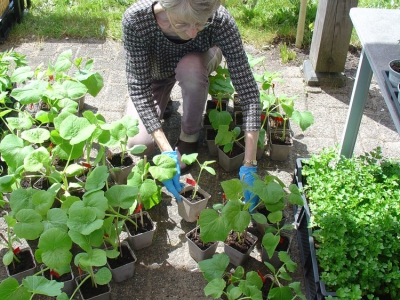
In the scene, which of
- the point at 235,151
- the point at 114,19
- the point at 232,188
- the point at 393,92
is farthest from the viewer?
the point at 114,19

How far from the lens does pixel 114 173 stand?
2748mm

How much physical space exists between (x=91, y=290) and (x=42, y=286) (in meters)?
0.35

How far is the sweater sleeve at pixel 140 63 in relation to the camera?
252cm

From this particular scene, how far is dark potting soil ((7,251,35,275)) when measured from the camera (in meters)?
2.25

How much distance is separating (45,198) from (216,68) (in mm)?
1437

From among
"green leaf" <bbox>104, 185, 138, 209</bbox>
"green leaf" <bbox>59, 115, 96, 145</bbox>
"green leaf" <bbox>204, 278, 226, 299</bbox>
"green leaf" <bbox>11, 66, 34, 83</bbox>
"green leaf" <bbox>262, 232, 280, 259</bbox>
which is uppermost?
"green leaf" <bbox>11, 66, 34, 83</bbox>

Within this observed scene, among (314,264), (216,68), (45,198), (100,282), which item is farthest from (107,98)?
(314,264)

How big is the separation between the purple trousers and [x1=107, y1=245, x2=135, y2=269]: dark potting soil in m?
0.81

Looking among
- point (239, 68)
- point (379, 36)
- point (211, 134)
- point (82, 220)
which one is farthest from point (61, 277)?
point (379, 36)

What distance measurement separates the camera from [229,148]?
279 centimetres

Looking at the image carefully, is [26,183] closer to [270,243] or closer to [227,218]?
[227,218]

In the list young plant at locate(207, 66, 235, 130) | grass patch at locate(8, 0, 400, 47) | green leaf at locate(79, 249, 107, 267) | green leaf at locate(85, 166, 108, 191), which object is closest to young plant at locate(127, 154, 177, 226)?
green leaf at locate(85, 166, 108, 191)

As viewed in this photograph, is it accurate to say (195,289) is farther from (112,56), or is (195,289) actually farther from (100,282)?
(112,56)

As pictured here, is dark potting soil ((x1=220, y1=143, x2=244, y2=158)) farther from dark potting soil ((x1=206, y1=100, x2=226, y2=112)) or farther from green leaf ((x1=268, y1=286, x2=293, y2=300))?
green leaf ((x1=268, y1=286, x2=293, y2=300))
